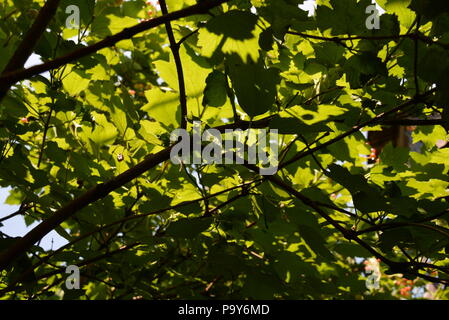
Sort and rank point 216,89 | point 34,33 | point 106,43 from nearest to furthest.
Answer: point 106,43
point 34,33
point 216,89

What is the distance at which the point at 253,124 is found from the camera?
1079 mm

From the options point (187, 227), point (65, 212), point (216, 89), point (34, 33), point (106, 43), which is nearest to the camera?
point (106, 43)

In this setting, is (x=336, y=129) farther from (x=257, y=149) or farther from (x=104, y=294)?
(x=104, y=294)

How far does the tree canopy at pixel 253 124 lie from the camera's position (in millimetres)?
844

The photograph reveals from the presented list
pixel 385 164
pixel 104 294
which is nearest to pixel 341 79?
pixel 385 164

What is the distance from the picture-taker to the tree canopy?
844mm

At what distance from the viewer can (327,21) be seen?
108cm

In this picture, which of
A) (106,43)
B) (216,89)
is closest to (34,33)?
(106,43)

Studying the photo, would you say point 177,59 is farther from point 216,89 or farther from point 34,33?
point 34,33

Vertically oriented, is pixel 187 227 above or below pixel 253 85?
below

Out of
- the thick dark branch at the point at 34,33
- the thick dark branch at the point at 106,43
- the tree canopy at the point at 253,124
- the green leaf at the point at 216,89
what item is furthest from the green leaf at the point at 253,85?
the thick dark branch at the point at 34,33

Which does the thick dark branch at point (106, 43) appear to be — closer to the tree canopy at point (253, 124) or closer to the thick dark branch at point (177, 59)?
the tree canopy at point (253, 124)

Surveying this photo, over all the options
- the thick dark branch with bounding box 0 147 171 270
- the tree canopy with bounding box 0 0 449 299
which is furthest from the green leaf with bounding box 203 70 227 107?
the thick dark branch with bounding box 0 147 171 270
